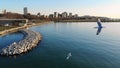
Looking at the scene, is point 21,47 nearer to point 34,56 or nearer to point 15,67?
point 34,56

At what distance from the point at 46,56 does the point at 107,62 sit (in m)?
10.1

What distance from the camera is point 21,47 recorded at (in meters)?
34.9

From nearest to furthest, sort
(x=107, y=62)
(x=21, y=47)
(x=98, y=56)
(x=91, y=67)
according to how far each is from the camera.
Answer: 1. (x=91, y=67)
2. (x=107, y=62)
3. (x=98, y=56)
4. (x=21, y=47)

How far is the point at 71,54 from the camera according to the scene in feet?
106

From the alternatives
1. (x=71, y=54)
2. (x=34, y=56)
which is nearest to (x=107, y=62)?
(x=71, y=54)

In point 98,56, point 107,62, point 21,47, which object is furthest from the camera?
point 21,47

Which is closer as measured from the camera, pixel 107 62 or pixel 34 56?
pixel 107 62

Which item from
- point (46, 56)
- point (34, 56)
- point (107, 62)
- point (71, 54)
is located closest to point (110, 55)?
point (107, 62)

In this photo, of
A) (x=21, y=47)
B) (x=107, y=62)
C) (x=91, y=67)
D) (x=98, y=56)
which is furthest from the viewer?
(x=21, y=47)

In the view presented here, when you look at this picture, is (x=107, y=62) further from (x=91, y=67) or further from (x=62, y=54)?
(x=62, y=54)

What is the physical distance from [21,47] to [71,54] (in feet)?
32.2

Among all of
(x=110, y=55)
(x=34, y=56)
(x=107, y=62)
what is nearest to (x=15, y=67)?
(x=34, y=56)

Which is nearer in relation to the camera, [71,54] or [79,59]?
[79,59]

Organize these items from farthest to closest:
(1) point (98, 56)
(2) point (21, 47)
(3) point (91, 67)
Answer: (2) point (21, 47) < (1) point (98, 56) < (3) point (91, 67)
